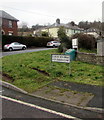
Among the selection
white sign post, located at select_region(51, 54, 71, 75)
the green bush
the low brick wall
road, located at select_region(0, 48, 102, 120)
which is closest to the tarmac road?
road, located at select_region(0, 48, 102, 120)

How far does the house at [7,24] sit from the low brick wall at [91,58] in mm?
26355

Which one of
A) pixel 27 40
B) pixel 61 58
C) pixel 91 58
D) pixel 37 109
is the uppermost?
pixel 27 40

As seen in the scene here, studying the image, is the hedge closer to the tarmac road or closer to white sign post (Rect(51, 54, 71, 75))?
white sign post (Rect(51, 54, 71, 75))

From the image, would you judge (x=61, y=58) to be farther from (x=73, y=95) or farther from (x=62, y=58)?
(x=73, y=95)

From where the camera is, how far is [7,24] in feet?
116

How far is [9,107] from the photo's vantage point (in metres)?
4.65

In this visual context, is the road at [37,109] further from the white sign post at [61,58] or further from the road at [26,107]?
the white sign post at [61,58]

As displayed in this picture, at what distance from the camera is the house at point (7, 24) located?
112ft

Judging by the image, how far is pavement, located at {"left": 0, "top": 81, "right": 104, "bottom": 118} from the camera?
4.65 m

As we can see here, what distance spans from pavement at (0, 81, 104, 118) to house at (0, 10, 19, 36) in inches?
1170

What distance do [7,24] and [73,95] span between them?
3314 centimetres

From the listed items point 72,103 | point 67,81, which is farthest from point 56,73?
point 72,103

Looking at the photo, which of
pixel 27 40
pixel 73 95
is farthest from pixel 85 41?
pixel 27 40

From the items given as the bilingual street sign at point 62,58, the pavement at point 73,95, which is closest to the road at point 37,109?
the pavement at point 73,95
